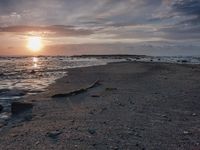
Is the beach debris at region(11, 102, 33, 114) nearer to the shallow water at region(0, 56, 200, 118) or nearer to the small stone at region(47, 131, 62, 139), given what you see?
the shallow water at region(0, 56, 200, 118)

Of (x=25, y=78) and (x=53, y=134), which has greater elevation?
(x=53, y=134)

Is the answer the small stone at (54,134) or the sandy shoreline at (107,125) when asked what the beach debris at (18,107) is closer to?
the sandy shoreline at (107,125)

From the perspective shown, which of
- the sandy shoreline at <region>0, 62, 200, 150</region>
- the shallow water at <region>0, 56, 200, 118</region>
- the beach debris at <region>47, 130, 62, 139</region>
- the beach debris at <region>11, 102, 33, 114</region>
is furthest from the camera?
the shallow water at <region>0, 56, 200, 118</region>

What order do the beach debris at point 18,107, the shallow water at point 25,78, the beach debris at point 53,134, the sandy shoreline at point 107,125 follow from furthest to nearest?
1. the shallow water at point 25,78
2. the beach debris at point 18,107
3. the beach debris at point 53,134
4. the sandy shoreline at point 107,125

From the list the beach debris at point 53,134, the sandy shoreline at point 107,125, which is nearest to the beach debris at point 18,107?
the sandy shoreline at point 107,125

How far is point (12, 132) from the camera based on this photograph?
9219 mm

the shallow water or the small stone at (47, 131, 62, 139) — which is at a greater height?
the small stone at (47, 131, 62, 139)

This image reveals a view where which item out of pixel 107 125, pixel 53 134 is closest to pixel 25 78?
pixel 107 125

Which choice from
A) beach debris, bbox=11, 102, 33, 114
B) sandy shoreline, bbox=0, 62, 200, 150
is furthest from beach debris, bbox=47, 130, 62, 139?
beach debris, bbox=11, 102, 33, 114

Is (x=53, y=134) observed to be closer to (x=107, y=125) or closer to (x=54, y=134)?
(x=54, y=134)

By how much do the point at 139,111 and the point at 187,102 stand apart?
3352 millimetres

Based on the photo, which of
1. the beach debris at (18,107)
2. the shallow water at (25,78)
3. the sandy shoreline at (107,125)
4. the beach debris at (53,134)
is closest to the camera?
the sandy shoreline at (107,125)

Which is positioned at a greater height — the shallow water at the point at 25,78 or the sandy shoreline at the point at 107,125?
the sandy shoreline at the point at 107,125

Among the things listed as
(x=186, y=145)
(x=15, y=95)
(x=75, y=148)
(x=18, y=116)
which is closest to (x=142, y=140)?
(x=186, y=145)
